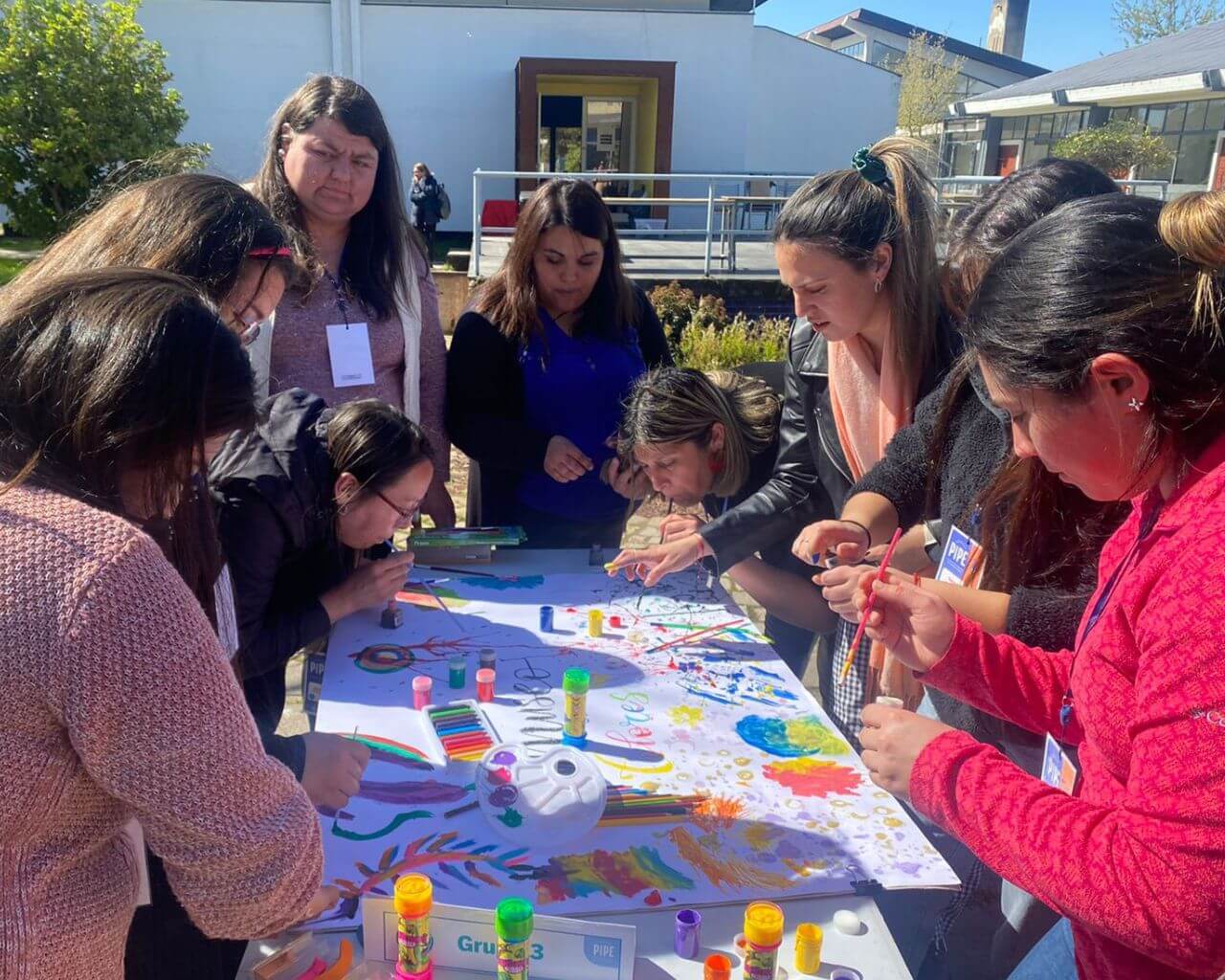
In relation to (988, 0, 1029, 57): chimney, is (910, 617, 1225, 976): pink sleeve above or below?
below

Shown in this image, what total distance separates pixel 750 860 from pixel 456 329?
1819mm

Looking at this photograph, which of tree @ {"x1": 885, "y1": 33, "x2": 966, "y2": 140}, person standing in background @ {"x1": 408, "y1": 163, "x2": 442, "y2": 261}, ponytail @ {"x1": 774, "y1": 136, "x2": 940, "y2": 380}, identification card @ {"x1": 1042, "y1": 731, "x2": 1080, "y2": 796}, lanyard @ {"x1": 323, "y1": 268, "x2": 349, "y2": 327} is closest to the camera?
identification card @ {"x1": 1042, "y1": 731, "x2": 1080, "y2": 796}

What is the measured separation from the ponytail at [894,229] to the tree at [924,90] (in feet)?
73.1

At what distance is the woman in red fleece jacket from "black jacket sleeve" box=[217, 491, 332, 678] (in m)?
1.14

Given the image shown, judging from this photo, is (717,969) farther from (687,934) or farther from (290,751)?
(290,751)

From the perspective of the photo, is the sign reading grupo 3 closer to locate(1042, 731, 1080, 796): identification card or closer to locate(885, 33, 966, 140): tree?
locate(1042, 731, 1080, 796): identification card

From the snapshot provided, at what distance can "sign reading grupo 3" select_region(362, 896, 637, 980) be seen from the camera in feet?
3.67

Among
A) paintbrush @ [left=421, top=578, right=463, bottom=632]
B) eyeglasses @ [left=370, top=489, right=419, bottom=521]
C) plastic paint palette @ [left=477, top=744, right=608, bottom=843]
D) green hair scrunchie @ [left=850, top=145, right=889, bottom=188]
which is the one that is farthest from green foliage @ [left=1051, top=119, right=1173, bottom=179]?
plastic paint palette @ [left=477, top=744, right=608, bottom=843]

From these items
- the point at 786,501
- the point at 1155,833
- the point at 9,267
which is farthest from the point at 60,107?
the point at 1155,833

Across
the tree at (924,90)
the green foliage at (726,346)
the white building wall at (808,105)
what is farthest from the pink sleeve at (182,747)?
the tree at (924,90)

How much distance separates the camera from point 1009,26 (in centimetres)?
3219

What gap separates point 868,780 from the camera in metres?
1.57

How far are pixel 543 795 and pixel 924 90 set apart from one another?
2506 cm

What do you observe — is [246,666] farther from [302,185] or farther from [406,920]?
[302,185]
